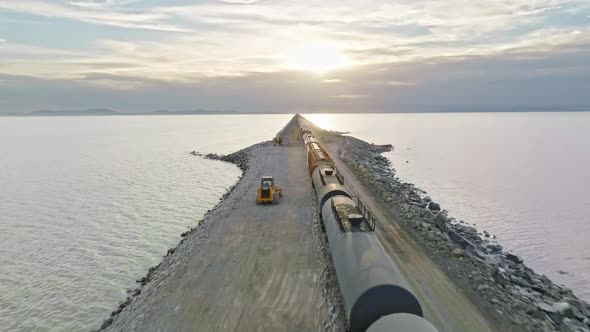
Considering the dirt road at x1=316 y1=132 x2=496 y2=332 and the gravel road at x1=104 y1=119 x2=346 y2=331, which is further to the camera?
the gravel road at x1=104 y1=119 x2=346 y2=331

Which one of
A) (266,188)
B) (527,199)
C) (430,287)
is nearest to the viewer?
(430,287)

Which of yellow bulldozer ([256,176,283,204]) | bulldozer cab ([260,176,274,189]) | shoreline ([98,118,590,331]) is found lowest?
shoreline ([98,118,590,331])

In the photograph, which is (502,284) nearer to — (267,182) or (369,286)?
(369,286)

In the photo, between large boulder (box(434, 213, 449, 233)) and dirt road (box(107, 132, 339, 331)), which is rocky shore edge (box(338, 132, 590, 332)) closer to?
large boulder (box(434, 213, 449, 233))

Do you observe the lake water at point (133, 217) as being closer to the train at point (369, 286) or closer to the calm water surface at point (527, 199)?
the calm water surface at point (527, 199)

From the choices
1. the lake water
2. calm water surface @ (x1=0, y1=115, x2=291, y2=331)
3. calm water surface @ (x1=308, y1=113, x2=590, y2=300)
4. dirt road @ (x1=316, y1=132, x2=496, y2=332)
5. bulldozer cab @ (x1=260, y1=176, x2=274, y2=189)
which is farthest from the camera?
bulldozer cab @ (x1=260, y1=176, x2=274, y2=189)

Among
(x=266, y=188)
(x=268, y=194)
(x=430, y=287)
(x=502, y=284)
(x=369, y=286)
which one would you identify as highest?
(x=369, y=286)

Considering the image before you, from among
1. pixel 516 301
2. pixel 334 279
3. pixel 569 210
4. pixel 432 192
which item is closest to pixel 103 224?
pixel 334 279

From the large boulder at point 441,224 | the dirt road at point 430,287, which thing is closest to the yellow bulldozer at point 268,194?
the dirt road at point 430,287

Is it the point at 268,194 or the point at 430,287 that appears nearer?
the point at 430,287

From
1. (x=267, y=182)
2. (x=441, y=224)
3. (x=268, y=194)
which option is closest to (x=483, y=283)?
(x=441, y=224)

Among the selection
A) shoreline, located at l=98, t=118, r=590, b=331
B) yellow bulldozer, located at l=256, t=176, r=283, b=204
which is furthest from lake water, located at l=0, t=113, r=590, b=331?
yellow bulldozer, located at l=256, t=176, r=283, b=204
